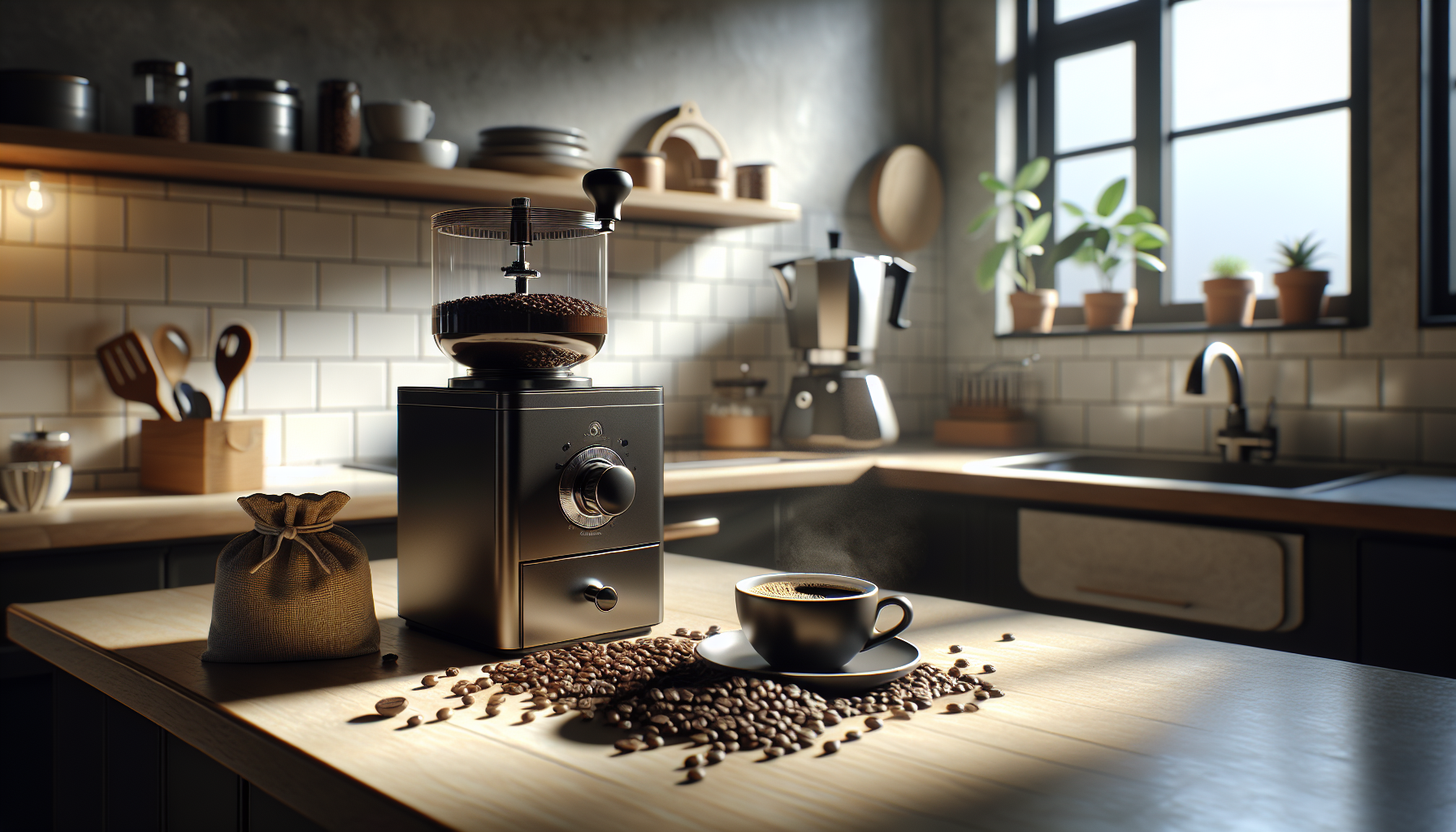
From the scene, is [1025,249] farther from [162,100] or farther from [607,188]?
[607,188]

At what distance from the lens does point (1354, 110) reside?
2.55m

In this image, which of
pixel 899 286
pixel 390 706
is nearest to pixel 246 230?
pixel 899 286

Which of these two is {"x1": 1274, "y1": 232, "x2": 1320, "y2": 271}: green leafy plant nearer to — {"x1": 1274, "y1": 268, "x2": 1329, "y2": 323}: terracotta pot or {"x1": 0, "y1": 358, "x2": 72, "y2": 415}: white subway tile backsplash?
{"x1": 1274, "y1": 268, "x2": 1329, "y2": 323}: terracotta pot

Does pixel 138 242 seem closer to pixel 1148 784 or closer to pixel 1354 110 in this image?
pixel 1148 784

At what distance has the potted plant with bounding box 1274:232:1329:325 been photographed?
2.53 meters

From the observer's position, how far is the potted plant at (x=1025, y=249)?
307 cm

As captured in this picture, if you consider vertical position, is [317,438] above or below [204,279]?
below

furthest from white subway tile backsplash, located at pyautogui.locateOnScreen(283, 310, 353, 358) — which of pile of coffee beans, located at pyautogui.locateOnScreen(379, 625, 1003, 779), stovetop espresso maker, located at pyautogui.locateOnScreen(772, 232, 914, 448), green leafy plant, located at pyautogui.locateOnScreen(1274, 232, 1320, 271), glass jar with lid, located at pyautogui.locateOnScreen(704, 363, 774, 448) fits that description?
green leafy plant, located at pyautogui.locateOnScreen(1274, 232, 1320, 271)

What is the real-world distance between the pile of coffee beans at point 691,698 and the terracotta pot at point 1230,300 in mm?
2177

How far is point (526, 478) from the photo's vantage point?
33.5 inches

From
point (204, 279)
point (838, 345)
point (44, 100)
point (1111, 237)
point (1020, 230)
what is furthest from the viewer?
point (1020, 230)

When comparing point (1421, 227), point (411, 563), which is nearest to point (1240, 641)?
point (1421, 227)

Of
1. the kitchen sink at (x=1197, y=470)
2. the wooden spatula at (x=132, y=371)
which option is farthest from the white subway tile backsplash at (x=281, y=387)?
the kitchen sink at (x=1197, y=470)

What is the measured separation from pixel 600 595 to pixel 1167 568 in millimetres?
1461
